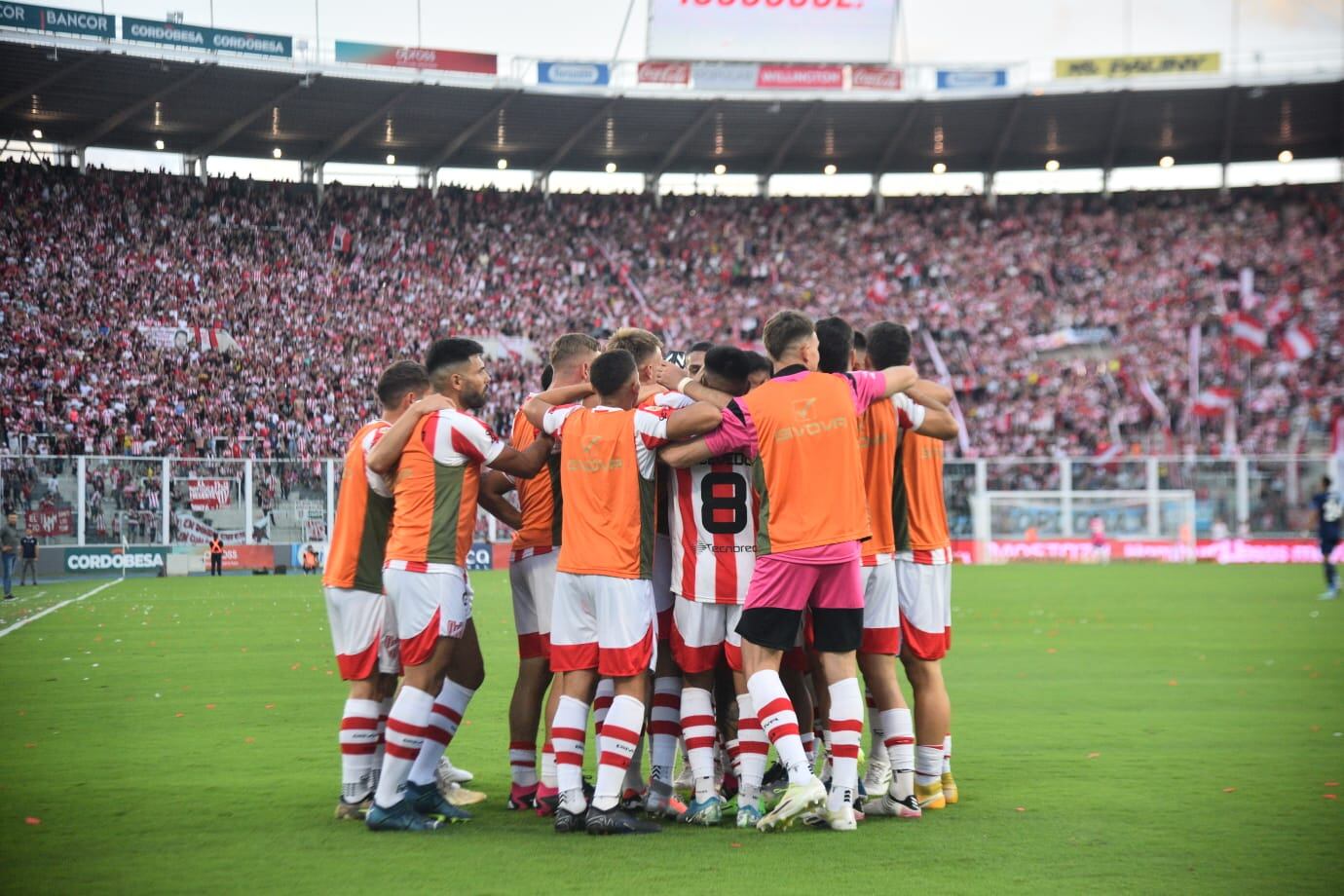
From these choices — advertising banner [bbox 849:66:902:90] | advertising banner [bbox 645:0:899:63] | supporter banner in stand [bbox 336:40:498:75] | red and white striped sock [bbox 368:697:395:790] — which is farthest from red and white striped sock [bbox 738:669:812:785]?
advertising banner [bbox 849:66:902:90]

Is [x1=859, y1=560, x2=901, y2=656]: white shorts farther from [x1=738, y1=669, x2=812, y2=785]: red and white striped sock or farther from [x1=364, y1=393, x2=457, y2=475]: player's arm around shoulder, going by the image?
[x1=364, y1=393, x2=457, y2=475]: player's arm around shoulder

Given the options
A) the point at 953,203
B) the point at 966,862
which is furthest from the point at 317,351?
the point at 966,862

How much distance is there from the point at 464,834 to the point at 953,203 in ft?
145

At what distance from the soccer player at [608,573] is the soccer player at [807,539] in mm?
244

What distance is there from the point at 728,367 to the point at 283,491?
25.6 meters

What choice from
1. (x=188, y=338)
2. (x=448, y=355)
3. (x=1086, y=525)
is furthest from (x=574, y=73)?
(x=448, y=355)

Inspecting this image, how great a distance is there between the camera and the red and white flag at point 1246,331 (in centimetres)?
4200

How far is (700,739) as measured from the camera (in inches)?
276

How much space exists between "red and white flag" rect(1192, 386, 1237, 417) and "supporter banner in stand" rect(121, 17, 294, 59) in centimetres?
2888

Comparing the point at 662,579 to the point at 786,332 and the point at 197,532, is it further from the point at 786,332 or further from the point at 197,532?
the point at 197,532

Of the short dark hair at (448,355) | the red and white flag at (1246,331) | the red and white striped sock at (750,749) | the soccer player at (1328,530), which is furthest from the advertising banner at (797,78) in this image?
the red and white striped sock at (750,749)

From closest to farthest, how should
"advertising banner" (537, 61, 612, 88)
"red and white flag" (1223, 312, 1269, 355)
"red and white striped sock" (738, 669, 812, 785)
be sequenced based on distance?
"red and white striped sock" (738, 669, 812, 785)
"advertising banner" (537, 61, 612, 88)
"red and white flag" (1223, 312, 1269, 355)

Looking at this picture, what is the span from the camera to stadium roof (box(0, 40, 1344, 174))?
38188mm

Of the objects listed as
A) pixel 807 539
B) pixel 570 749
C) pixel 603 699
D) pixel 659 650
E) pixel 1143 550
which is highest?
pixel 807 539
